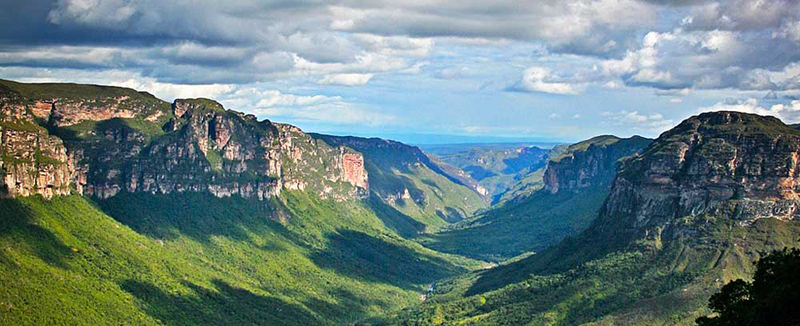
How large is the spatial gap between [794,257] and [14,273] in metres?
166

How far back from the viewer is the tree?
285 feet

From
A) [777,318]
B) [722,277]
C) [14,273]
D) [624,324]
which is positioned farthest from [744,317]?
[14,273]

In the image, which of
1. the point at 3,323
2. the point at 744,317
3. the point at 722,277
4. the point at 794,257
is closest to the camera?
the point at 744,317

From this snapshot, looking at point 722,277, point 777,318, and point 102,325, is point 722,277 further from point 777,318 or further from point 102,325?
point 102,325

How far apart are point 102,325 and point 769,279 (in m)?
150

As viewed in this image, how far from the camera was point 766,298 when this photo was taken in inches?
3543

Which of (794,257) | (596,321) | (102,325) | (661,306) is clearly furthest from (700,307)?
(102,325)

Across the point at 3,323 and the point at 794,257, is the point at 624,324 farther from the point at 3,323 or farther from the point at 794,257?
the point at 3,323

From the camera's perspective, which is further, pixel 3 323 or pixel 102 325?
pixel 102 325

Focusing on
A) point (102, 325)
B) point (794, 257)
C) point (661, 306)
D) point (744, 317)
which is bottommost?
point (102, 325)

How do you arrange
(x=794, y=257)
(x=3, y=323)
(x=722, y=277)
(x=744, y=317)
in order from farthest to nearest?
(x=722, y=277) < (x=3, y=323) < (x=794, y=257) < (x=744, y=317)

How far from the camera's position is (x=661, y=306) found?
191 m

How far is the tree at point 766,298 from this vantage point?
3418 inches

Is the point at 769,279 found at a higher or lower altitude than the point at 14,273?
higher
